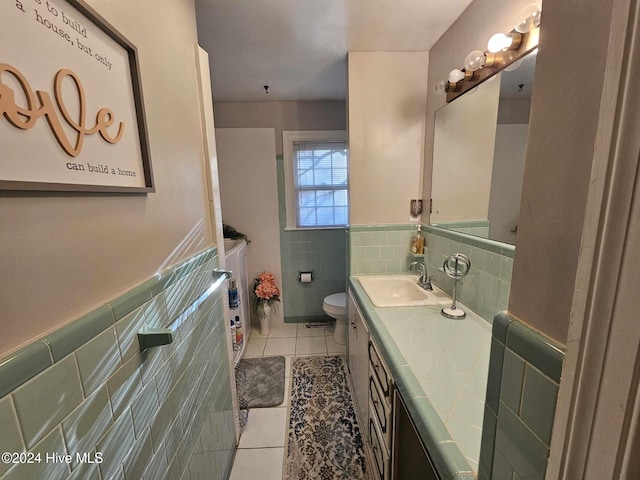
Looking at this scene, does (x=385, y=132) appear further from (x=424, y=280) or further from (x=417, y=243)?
(x=424, y=280)

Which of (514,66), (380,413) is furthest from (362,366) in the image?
(514,66)

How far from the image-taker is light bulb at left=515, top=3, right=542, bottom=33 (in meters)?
0.99

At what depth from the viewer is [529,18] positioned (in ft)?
3.31

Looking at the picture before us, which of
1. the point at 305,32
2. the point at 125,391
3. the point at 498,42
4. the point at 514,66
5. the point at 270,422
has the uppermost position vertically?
the point at 305,32

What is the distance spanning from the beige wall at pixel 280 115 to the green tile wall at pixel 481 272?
166cm

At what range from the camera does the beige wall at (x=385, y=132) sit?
1810mm

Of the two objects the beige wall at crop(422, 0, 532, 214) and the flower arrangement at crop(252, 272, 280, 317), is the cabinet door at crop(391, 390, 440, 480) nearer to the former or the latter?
the beige wall at crop(422, 0, 532, 214)

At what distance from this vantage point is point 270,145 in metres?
2.74

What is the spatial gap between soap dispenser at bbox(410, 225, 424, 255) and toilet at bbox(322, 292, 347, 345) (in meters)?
0.90

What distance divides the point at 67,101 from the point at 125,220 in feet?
0.90

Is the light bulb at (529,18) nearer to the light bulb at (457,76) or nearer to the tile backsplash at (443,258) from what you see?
the light bulb at (457,76)

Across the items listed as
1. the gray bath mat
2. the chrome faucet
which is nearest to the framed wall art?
the chrome faucet

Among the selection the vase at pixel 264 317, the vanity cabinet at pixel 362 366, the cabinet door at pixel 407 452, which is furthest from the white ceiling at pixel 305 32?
the vase at pixel 264 317

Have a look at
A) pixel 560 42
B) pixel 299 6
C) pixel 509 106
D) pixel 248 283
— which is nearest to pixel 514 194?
pixel 509 106
